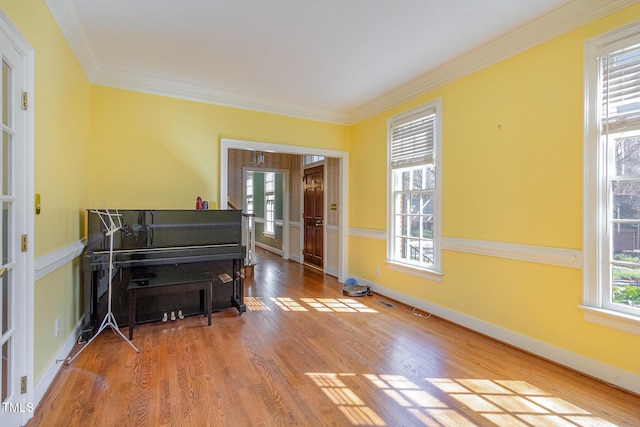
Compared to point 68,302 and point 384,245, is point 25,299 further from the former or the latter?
point 384,245

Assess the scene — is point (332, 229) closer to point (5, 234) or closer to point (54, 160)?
point (54, 160)

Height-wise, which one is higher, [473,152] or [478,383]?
[473,152]

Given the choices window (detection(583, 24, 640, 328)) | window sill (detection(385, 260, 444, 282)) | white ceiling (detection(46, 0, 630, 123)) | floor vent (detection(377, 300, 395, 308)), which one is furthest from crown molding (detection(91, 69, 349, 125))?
window (detection(583, 24, 640, 328))

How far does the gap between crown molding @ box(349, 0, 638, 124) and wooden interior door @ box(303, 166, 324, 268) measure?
2.40 metres

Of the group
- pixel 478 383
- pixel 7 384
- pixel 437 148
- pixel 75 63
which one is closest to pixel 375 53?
pixel 437 148

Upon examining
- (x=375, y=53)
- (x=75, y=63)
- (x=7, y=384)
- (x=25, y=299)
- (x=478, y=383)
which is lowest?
(x=478, y=383)

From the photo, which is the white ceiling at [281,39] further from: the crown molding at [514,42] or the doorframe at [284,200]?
the doorframe at [284,200]

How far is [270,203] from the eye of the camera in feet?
28.0

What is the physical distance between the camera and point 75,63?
107 inches

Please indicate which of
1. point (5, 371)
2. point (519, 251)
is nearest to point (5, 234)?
point (5, 371)

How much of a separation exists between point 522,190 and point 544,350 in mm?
1326

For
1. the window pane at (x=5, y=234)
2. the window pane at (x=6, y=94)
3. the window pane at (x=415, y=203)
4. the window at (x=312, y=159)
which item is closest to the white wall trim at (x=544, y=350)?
the window pane at (x=415, y=203)

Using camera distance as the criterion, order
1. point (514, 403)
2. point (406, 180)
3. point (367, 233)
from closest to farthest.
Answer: point (514, 403), point (406, 180), point (367, 233)

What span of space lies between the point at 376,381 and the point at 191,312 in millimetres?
2216
